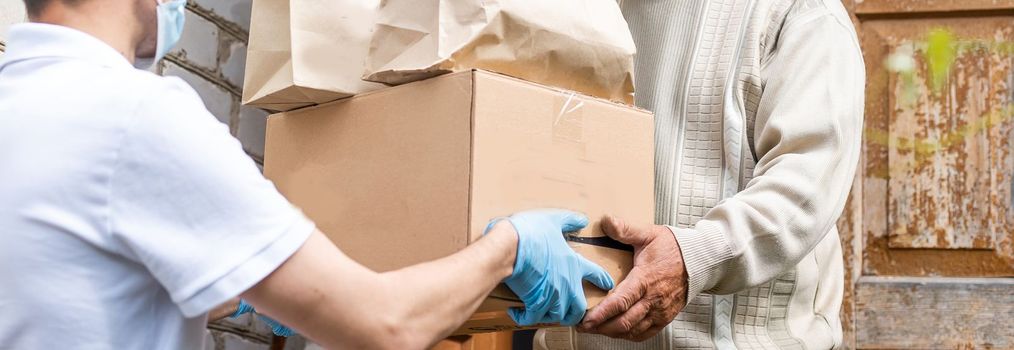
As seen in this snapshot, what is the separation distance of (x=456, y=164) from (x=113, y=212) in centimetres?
37

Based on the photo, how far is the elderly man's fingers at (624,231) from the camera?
1.28 m

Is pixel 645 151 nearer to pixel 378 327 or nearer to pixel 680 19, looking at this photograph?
pixel 680 19

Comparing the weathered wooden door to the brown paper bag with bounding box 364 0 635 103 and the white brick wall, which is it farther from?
the white brick wall

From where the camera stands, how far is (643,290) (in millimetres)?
1341

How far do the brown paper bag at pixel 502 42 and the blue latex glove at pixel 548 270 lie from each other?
6.7 inches

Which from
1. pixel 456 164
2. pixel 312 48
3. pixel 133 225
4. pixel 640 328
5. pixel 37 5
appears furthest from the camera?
pixel 640 328

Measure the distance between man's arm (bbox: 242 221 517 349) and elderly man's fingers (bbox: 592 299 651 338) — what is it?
0.29 m

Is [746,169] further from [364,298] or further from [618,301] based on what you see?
[364,298]

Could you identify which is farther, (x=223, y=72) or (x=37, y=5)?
(x=223, y=72)

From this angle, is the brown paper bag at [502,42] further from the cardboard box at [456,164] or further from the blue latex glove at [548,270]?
the blue latex glove at [548,270]

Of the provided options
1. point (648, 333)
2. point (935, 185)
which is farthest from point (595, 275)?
point (935, 185)

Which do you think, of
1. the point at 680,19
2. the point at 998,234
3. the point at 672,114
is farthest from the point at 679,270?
the point at 998,234

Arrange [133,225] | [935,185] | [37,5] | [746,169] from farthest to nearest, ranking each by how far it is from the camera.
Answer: [935,185] → [746,169] → [37,5] → [133,225]

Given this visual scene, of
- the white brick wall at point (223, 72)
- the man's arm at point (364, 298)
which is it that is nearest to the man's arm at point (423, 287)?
the man's arm at point (364, 298)
